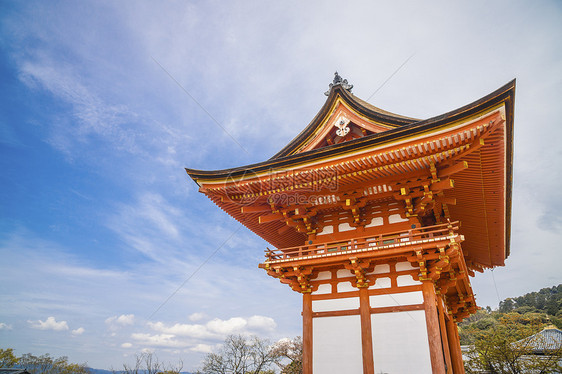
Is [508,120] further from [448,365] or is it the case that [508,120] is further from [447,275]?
[448,365]

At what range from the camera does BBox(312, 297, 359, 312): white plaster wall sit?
32.7 feet

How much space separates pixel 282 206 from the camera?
1147 centimetres

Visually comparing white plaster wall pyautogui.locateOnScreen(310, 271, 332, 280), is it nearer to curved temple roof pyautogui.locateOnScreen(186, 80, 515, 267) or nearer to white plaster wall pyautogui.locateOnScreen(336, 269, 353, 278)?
white plaster wall pyautogui.locateOnScreen(336, 269, 353, 278)

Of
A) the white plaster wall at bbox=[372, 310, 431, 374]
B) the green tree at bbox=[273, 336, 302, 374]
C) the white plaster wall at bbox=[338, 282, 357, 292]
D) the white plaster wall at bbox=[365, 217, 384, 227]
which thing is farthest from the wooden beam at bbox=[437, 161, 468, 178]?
the green tree at bbox=[273, 336, 302, 374]

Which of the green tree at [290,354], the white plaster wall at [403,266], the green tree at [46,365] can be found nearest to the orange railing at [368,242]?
the white plaster wall at [403,266]

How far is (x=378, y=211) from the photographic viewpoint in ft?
35.6

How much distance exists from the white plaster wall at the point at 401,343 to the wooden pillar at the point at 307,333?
45.5 inches

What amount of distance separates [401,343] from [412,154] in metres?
5.31

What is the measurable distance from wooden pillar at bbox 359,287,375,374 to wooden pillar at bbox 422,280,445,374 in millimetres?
1573

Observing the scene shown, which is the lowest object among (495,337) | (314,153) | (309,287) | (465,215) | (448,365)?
(448,365)

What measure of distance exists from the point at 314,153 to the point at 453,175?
421 cm

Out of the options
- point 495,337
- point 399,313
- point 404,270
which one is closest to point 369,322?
point 399,313

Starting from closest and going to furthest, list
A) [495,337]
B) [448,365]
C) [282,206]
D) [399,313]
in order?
1. [399,313]
2. [448,365]
3. [282,206]
4. [495,337]

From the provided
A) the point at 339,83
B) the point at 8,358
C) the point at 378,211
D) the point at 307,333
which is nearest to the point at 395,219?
the point at 378,211
